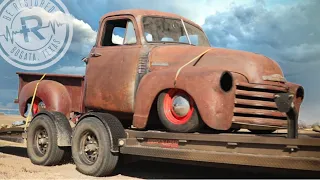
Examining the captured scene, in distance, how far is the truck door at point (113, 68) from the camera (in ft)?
20.5

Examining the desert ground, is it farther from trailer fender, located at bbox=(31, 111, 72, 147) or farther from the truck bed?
the truck bed

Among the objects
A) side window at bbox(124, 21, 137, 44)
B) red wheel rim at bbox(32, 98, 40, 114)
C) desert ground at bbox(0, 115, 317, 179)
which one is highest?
side window at bbox(124, 21, 137, 44)

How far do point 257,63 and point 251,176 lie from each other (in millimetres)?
1700

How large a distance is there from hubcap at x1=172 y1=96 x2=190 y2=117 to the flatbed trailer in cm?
30

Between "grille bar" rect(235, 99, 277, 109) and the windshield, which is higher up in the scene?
the windshield

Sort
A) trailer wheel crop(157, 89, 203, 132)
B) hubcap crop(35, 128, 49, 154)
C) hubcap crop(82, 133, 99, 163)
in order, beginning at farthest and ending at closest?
hubcap crop(35, 128, 49, 154), hubcap crop(82, 133, 99, 163), trailer wheel crop(157, 89, 203, 132)

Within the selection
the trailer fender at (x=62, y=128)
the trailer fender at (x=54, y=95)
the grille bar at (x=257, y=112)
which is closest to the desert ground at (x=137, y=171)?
the trailer fender at (x=62, y=128)

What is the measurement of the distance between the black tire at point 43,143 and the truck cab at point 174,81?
0.45m

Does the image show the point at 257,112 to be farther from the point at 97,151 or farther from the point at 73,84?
the point at 73,84

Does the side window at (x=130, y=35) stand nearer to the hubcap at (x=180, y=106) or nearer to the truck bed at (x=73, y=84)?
the truck bed at (x=73, y=84)

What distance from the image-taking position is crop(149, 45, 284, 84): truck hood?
17.6 feet

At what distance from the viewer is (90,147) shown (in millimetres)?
6344

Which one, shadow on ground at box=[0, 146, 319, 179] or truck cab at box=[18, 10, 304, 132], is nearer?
truck cab at box=[18, 10, 304, 132]

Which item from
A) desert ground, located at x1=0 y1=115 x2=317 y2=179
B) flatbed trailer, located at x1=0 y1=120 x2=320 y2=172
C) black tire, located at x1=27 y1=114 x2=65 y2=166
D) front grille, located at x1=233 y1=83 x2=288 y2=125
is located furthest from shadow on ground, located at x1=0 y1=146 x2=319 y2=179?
front grille, located at x1=233 y1=83 x2=288 y2=125
